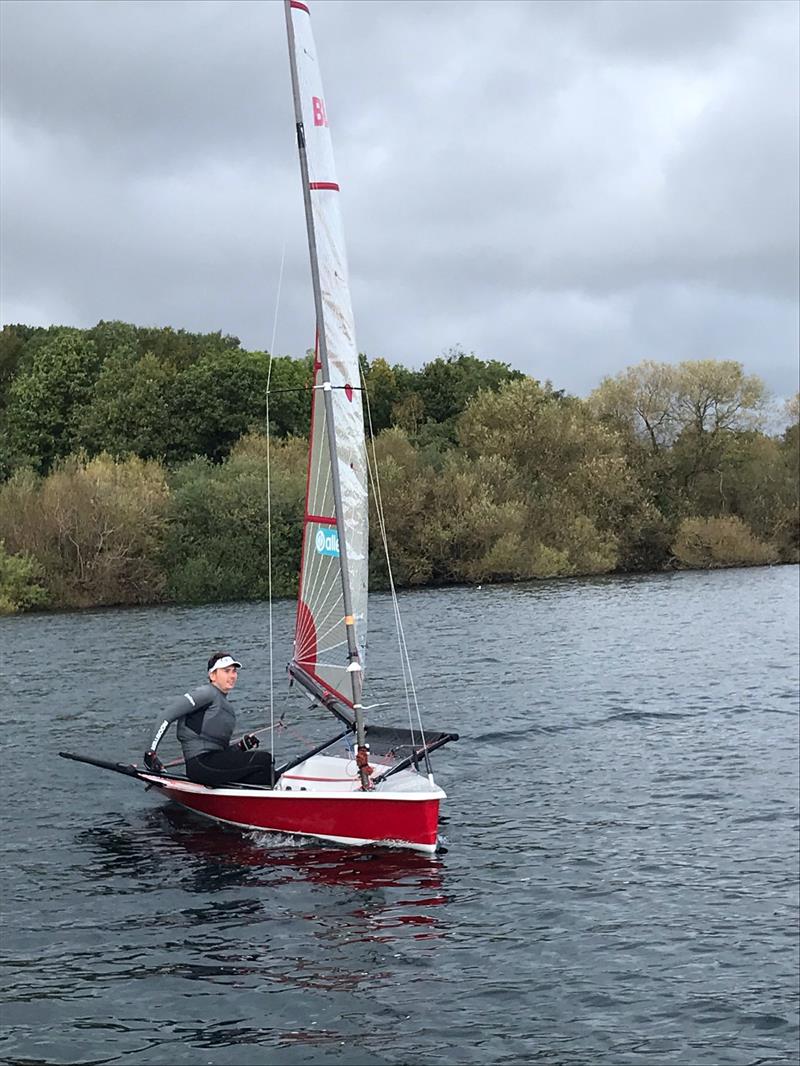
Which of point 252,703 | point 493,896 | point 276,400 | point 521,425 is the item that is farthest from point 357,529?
point 276,400

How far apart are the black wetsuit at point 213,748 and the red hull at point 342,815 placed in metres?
0.31

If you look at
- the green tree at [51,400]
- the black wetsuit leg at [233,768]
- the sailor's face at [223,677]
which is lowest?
the black wetsuit leg at [233,768]

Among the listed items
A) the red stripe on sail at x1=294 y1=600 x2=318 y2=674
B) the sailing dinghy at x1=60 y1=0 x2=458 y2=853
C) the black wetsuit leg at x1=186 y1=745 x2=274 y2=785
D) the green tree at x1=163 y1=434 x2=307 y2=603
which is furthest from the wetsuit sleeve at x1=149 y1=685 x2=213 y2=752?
the green tree at x1=163 y1=434 x2=307 y2=603

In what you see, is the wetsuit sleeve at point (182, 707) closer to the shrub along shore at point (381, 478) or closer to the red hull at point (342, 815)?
the red hull at point (342, 815)

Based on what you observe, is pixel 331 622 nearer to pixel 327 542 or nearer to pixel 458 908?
pixel 327 542

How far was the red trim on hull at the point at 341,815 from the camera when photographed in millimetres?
18609

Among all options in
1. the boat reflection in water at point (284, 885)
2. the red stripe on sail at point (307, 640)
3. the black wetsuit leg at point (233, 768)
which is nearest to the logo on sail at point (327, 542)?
the red stripe on sail at point (307, 640)

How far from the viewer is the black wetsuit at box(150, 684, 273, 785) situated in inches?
772

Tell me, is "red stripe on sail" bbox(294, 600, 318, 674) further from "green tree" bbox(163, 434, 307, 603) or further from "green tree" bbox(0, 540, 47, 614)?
"green tree" bbox(163, 434, 307, 603)

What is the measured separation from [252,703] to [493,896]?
56.1ft

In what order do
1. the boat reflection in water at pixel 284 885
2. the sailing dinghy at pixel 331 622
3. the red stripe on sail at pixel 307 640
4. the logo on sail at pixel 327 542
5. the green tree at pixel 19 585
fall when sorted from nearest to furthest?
1. the boat reflection in water at pixel 284 885
2. the sailing dinghy at pixel 331 622
3. the logo on sail at pixel 327 542
4. the red stripe on sail at pixel 307 640
5. the green tree at pixel 19 585

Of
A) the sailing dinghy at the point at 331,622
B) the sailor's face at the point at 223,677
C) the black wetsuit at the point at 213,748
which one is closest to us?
the sailing dinghy at the point at 331,622

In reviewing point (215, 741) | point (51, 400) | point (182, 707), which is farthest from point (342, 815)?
point (51, 400)

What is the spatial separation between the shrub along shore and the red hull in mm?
45516
